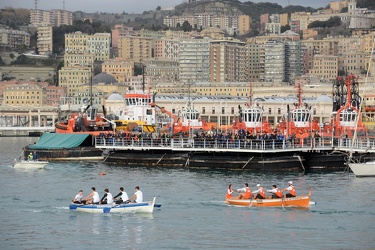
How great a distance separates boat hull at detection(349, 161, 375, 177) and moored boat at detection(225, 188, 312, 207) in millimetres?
14495

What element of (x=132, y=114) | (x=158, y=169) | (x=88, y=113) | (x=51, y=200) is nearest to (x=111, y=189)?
(x=51, y=200)

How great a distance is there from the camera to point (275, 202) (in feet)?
212

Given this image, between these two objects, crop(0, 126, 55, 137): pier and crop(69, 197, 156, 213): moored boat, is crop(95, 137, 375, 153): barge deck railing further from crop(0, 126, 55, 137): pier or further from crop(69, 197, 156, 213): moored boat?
crop(0, 126, 55, 137): pier

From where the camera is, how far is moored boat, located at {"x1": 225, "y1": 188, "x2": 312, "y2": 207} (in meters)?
64.2

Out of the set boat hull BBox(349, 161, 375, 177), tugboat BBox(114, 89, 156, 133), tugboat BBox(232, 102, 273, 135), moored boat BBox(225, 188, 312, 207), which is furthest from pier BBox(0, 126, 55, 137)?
moored boat BBox(225, 188, 312, 207)

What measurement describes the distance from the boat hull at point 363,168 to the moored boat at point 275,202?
14495mm

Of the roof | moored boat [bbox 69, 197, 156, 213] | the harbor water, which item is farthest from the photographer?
the roof

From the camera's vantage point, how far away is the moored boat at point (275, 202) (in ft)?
211

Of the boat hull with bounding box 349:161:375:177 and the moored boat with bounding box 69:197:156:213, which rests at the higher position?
the boat hull with bounding box 349:161:375:177

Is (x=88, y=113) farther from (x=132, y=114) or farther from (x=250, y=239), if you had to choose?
(x=250, y=239)

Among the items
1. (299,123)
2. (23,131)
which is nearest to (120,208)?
(299,123)

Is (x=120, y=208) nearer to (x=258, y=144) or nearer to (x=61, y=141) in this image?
(x=258, y=144)

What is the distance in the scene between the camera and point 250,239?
56.2m

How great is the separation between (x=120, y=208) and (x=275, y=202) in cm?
826
